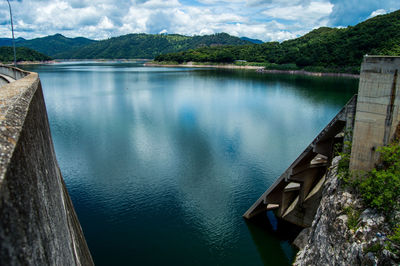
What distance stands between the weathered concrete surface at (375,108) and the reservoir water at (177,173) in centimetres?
704

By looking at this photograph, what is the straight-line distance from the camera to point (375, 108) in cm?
941

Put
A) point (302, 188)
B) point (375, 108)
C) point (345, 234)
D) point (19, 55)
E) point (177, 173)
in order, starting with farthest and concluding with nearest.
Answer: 1. point (19, 55)
2. point (177, 173)
3. point (302, 188)
4. point (375, 108)
5. point (345, 234)

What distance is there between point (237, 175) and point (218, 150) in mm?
4843

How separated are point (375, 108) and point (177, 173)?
46.1ft

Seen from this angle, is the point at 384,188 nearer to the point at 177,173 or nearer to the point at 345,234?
the point at 345,234

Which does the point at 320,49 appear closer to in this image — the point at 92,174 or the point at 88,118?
the point at 88,118

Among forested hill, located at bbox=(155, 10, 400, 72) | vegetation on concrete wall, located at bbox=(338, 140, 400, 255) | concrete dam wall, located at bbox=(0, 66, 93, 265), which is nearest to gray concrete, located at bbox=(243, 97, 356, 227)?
vegetation on concrete wall, located at bbox=(338, 140, 400, 255)

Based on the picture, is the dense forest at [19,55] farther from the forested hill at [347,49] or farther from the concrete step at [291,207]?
the concrete step at [291,207]

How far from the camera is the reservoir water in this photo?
1429 cm

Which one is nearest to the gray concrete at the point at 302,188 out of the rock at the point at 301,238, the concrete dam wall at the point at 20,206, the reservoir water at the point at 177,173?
the rock at the point at 301,238

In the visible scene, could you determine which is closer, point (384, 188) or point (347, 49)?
point (384, 188)

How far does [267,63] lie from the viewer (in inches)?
4877

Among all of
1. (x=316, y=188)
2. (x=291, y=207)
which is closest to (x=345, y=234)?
(x=316, y=188)

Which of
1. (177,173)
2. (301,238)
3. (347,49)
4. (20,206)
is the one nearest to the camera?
(20,206)
